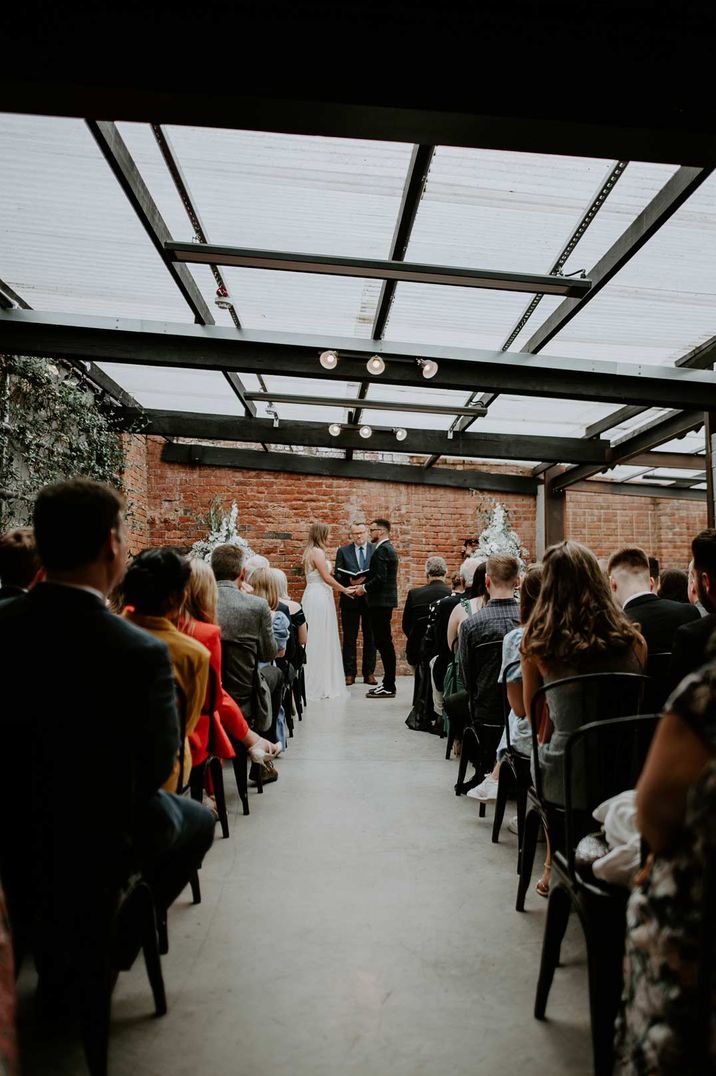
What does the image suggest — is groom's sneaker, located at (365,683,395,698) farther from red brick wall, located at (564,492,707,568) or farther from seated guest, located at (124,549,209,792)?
seated guest, located at (124,549,209,792)

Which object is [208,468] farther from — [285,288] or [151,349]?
[285,288]

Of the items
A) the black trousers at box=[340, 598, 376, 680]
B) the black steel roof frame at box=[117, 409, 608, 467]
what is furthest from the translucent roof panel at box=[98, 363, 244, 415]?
the black trousers at box=[340, 598, 376, 680]

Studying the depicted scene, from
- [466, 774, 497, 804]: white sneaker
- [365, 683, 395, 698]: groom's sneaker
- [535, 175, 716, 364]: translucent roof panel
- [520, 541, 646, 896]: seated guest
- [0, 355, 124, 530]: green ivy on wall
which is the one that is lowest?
[365, 683, 395, 698]: groom's sneaker

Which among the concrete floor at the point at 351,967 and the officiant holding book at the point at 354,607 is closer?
the concrete floor at the point at 351,967

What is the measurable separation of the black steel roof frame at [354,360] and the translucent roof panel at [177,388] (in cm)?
96

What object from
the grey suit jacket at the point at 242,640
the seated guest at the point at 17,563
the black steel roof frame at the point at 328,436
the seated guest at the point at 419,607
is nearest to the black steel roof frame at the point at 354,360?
the seated guest at the point at 419,607

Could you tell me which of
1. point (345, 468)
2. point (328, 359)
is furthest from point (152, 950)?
point (345, 468)

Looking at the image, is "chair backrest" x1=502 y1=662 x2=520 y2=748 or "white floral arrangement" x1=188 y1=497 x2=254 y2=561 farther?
"white floral arrangement" x1=188 y1=497 x2=254 y2=561

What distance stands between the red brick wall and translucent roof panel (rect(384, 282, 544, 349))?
17.6 ft

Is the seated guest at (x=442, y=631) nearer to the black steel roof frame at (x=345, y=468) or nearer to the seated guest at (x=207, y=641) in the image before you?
the seated guest at (x=207, y=641)

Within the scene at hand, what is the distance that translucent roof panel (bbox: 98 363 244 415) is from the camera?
24.8 feet

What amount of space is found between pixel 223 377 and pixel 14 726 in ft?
20.7

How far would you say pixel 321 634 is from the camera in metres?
8.06

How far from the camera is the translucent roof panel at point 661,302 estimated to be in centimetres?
407
